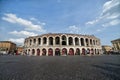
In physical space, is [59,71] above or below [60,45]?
below

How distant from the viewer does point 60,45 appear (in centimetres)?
4747

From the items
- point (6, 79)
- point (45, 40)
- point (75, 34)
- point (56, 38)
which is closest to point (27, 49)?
point (45, 40)

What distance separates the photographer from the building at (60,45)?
4766 cm

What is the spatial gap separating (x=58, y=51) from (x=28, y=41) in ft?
54.1

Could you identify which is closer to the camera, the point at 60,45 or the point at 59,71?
the point at 59,71

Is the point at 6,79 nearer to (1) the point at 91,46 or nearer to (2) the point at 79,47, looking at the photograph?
(2) the point at 79,47

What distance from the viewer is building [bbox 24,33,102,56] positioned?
47656 millimetres

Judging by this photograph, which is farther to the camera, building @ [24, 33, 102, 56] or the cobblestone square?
building @ [24, 33, 102, 56]

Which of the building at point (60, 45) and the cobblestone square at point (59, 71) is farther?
the building at point (60, 45)

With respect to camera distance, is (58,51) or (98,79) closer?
(98,79)

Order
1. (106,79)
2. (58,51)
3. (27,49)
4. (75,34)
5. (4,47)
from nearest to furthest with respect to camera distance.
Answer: (106,79), (58,51), (75,34), (27,49), (4,47)

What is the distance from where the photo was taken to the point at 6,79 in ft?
15.8

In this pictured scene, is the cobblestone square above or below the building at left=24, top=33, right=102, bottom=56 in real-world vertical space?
below

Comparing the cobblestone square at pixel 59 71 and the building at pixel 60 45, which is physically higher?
the building at pixel 60 45
